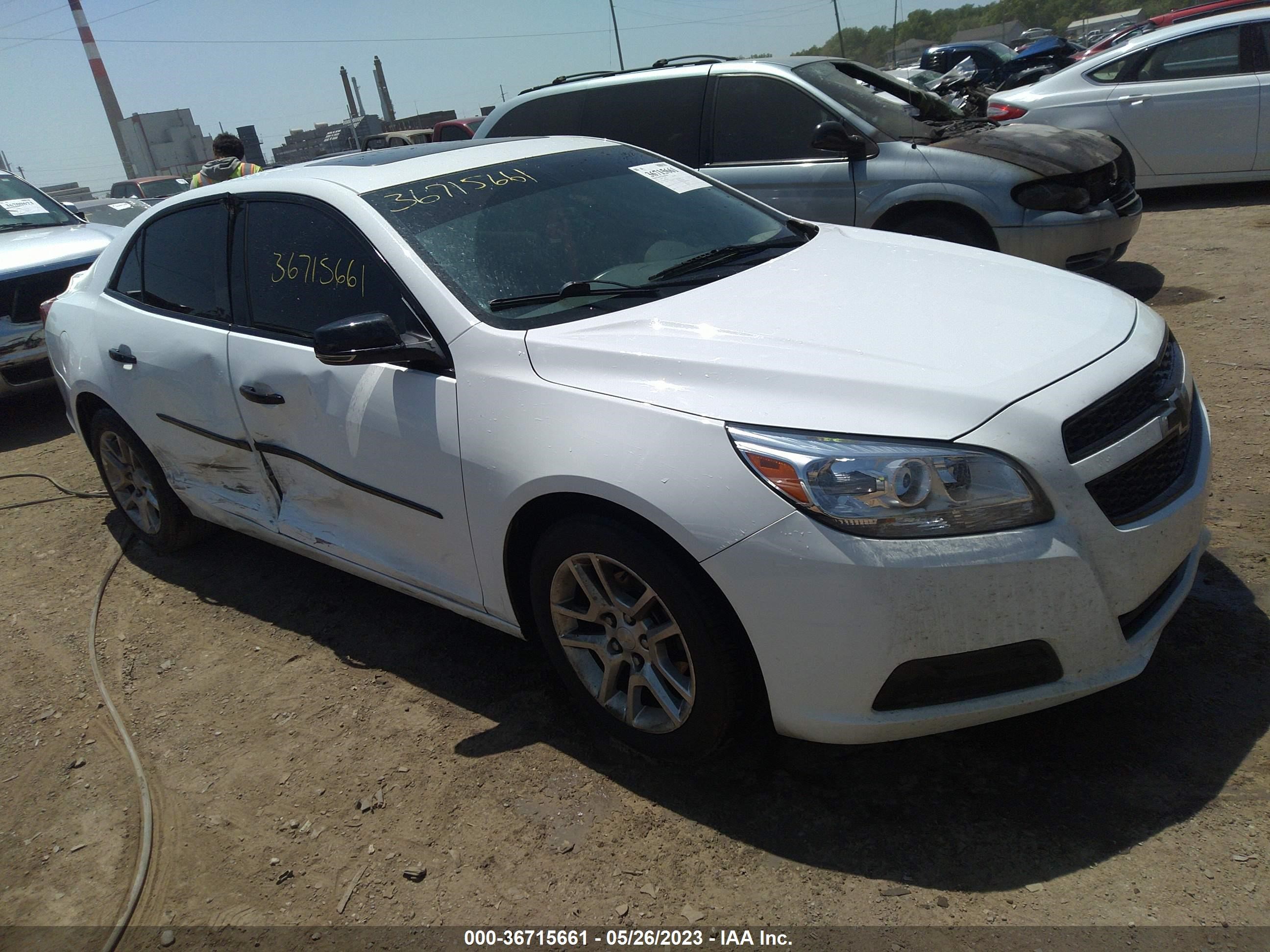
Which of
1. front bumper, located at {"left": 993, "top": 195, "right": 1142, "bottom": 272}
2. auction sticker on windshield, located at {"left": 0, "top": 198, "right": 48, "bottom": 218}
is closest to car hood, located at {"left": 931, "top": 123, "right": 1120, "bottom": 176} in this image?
front bumper, located at {"left": 993, "top": 195, "right": 1142, "bottom": 272}

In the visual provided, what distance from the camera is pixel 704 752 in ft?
8.21

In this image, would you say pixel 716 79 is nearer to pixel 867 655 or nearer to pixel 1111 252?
pixel 1111 252

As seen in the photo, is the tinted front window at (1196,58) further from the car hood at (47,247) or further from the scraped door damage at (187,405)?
the car hood at (47,247)

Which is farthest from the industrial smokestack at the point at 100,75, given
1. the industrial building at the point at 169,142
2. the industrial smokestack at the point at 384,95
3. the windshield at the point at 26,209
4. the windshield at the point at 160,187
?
the windshield at the point at 26,209

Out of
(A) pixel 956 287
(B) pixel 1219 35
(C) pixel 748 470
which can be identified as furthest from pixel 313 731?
(B) pixel 1219 35

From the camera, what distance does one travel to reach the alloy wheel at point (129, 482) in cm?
439

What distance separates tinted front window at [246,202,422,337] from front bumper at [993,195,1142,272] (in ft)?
13.2

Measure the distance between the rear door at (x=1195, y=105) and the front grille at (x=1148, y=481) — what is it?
7150 millimetres

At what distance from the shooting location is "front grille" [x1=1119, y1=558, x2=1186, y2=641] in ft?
7.41

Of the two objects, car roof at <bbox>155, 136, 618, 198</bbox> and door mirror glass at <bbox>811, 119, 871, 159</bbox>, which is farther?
door mirror glass at <bbox>811, 119, 871, 159</bbox>

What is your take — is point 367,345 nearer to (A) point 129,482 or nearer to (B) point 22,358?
(A) point 129,482

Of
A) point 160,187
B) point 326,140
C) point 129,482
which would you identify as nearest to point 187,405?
point 129,482

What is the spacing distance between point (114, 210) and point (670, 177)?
70.2 feet

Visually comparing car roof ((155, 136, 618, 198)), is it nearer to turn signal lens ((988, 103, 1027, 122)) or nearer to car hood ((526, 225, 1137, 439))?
car hood ((526, 225, 1137, 439))
